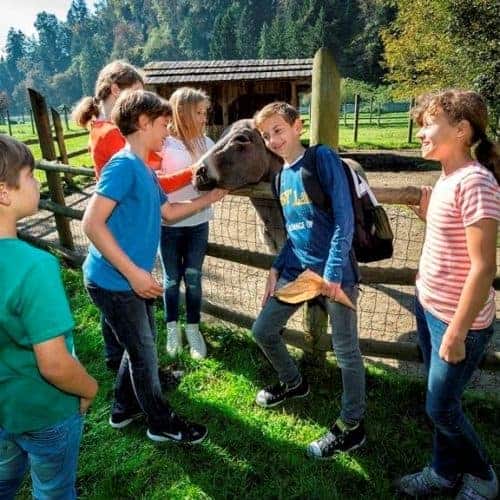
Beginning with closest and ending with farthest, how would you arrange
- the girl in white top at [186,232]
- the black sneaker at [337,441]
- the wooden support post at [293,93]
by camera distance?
the black sneaker at [337,441]
the girl in white top at [186,232]
the wooden support post at [293,93]

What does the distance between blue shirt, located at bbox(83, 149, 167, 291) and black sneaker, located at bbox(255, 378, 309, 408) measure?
120cm

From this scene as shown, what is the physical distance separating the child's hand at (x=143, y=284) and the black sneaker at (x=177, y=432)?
85 cm

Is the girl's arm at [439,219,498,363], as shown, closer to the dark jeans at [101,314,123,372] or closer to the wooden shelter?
the dark jeans at [101,314,123,372]

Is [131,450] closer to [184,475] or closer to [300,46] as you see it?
[184,475]

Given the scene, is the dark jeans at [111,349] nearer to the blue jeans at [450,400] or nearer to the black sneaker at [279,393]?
the black sneaker at [279,393]

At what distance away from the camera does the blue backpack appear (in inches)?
82.0

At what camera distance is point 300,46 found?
59344 millimetres

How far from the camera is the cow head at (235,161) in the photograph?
247 centimetres

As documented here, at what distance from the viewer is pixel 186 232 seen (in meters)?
3.08

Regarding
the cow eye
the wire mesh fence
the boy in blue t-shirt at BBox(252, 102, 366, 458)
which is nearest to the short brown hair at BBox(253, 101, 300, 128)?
the boy in blue t-shirt at BBox(252, 102, 366, 458)

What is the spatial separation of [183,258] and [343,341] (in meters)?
1.41

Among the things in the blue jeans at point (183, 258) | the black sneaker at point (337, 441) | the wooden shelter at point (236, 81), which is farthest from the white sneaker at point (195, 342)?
the wooden shelter at point (236, 81)

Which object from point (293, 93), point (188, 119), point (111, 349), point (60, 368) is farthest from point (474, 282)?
point (293, 93)

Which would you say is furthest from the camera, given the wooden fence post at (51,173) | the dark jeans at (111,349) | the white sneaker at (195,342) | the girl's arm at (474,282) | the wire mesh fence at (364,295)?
the wooden fence post at (51,173)
